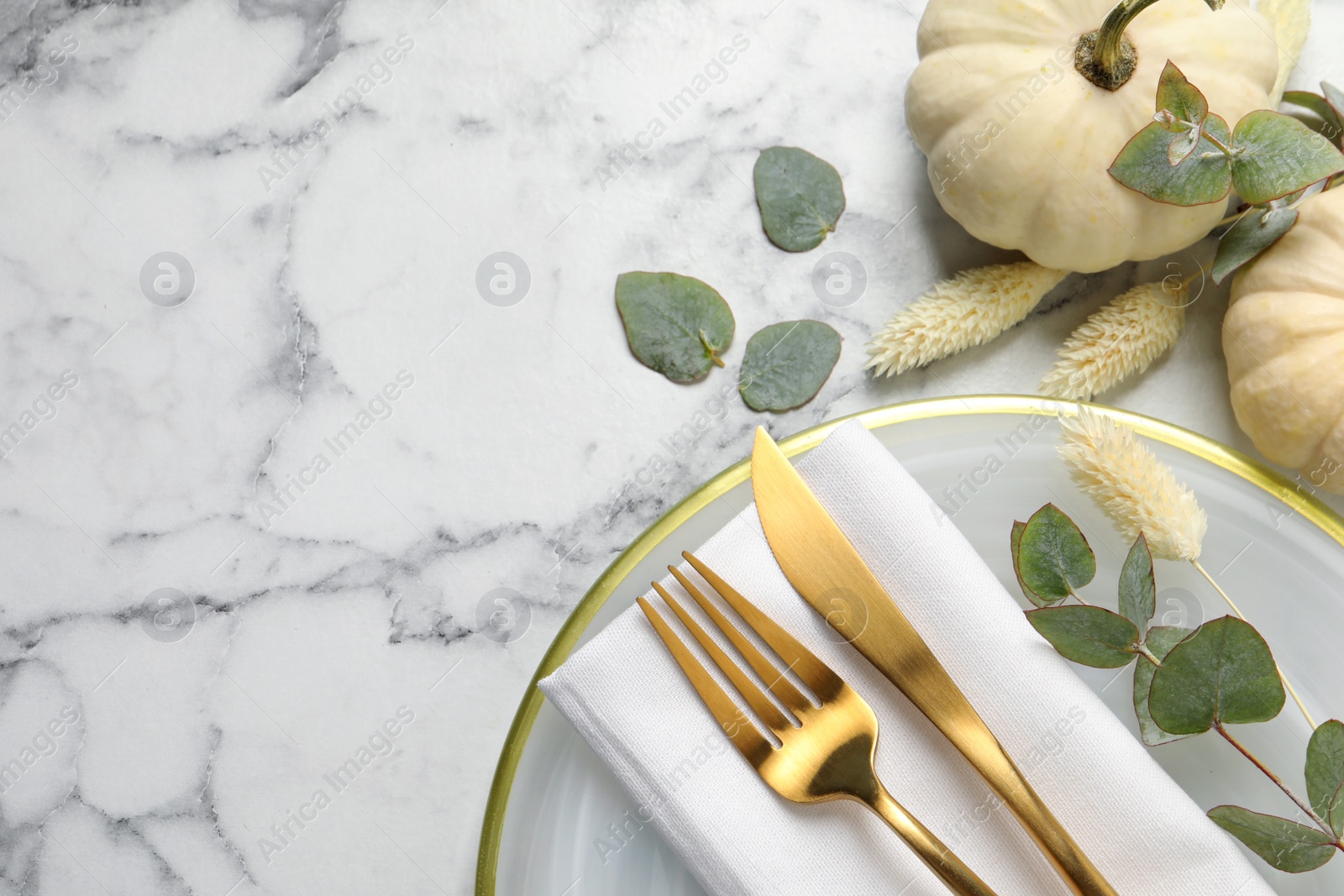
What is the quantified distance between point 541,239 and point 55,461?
1.63 feet

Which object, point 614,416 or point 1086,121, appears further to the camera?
point 614,416

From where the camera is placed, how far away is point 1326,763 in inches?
21.5

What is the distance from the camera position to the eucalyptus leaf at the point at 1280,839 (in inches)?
21.4

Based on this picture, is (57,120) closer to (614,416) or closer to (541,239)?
(541,239)

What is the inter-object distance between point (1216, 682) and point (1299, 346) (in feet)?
0.90

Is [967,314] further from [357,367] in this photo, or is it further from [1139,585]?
[357,367]

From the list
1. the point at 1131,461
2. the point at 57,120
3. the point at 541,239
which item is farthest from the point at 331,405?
the point at 1131,461

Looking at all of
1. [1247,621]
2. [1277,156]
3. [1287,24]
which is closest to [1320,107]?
[1287,24]

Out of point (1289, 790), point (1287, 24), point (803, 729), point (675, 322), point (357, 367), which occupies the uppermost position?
point (357, 367)

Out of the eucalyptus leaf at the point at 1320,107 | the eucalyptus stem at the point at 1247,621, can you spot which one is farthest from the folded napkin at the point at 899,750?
the eucalyptus leaf at the point at 1320,107

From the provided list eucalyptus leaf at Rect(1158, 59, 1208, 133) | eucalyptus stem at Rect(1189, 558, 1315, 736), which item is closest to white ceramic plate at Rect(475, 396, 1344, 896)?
eucalyptus stem at Rect(1189, 558, 1315, 736)

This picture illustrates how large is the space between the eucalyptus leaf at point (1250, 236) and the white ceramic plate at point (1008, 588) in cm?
14

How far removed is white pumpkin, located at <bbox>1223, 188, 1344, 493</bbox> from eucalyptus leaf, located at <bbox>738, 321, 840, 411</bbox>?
0.32 metres

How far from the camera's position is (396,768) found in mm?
777
